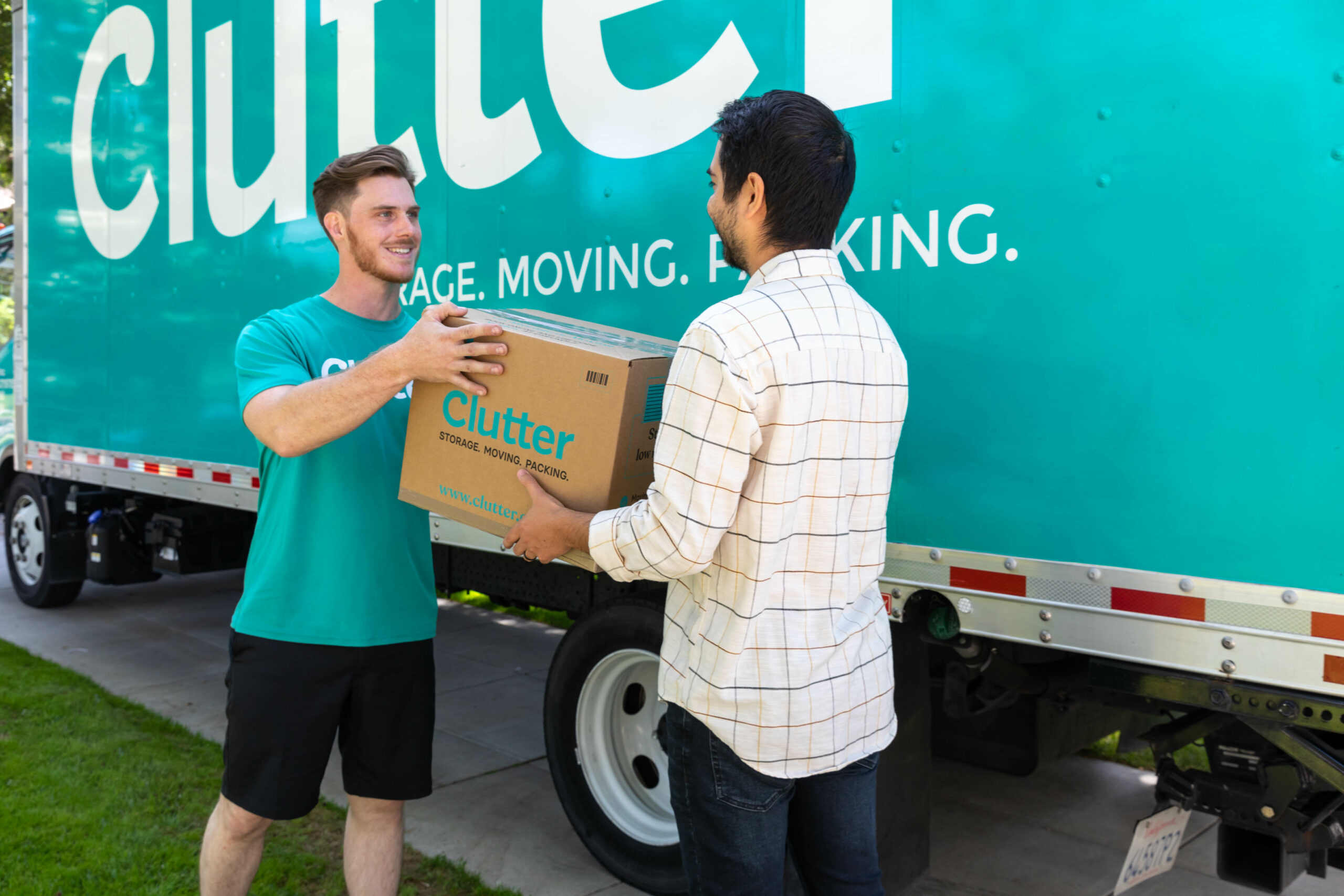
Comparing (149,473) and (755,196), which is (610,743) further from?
(149,473)

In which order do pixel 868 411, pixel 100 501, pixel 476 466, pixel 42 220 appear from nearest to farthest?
pixel 868 411 < pixel 476 466 < pixel 42 220 < pixel 100 501

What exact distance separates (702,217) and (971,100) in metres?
0.78

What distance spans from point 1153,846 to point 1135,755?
2.19 meters

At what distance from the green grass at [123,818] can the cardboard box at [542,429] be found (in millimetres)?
1680

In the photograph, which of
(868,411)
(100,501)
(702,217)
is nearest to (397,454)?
(702,217)

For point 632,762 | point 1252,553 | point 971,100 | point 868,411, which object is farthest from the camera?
point 632,762

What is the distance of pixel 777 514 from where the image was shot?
1.60m

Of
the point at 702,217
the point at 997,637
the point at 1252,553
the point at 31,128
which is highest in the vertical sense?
the point at 31,128

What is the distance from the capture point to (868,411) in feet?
5.49

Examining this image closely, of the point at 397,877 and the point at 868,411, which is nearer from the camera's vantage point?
the point at 868,411

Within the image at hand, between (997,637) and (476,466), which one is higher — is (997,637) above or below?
below

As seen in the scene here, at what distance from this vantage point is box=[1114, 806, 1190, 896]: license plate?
246 cm

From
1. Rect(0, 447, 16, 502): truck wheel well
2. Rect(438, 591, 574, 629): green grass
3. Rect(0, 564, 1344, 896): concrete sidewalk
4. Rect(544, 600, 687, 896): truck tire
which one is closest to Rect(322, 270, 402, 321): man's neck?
Rect(544, 600, 687, 896): truck tire

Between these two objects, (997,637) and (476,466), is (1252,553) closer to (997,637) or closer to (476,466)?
(997,637)
